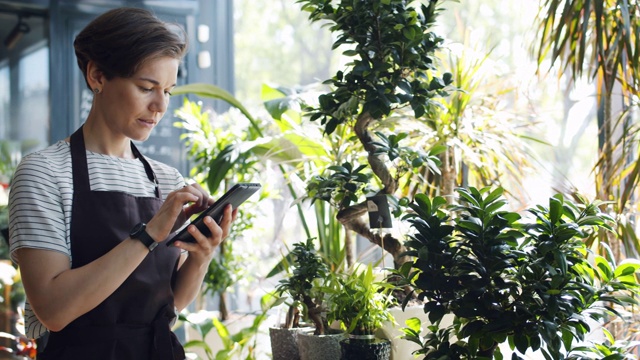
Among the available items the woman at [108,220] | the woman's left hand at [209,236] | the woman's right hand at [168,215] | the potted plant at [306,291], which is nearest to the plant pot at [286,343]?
the potted plant at [306,291]

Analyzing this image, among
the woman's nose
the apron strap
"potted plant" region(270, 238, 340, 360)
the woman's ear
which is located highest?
the woman's ear

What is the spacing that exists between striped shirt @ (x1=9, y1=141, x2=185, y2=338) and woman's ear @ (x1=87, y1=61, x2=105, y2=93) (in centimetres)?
14

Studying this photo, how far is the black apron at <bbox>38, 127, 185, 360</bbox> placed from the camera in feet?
4.90

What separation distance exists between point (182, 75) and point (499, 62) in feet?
7.39

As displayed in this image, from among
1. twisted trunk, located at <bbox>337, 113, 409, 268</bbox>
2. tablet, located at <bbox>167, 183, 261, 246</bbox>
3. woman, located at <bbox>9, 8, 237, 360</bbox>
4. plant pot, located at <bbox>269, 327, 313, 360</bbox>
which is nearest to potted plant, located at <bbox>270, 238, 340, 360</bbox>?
plant pot, located at <bbox>269, 327, 313, 360</bbox>

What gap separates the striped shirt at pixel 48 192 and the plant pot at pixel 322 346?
0.54 m

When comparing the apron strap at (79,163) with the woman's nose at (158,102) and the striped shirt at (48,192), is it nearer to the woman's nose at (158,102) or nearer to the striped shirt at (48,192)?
the striped shirt at (48,192)

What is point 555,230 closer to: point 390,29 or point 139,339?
point 390,29

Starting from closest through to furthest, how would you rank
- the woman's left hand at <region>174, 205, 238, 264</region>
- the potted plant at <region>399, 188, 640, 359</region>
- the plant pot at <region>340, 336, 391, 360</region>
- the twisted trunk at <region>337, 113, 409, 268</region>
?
the potted plant at <region>399, 188, 640, 359</region>
the woman's left hand at <region>174, 205, 238, 264</region>
the plant pot at <region>340, 336, 391, 360</region>
the twisted trunk at <region>337, 113, 409, 268</region>

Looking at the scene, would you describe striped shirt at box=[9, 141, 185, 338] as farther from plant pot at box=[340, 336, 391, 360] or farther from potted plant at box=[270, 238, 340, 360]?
plant pot at box=[340, 336, 391, 360]

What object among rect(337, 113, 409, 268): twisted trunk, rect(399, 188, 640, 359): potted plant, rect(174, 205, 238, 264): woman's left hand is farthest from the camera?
Result: rect(337, 113, 409, 268): twisted trunk

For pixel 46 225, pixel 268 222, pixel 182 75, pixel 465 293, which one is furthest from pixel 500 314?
pixel 182 75

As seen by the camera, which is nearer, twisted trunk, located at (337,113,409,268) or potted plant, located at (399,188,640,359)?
potted plant, located at (399,188,640,359)

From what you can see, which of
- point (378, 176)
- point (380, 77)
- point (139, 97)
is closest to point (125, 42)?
point (139, 97)
